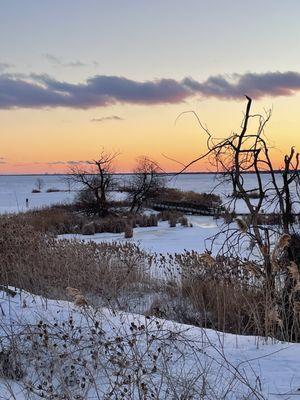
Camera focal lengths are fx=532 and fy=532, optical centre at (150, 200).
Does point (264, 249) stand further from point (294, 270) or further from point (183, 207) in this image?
point (183, 207)

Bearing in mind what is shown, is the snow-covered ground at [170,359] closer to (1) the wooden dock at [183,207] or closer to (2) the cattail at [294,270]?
(2) the cattail at [294,270]

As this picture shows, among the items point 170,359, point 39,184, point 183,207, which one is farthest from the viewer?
point 39,184

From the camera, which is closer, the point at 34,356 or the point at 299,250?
the point at 34,356

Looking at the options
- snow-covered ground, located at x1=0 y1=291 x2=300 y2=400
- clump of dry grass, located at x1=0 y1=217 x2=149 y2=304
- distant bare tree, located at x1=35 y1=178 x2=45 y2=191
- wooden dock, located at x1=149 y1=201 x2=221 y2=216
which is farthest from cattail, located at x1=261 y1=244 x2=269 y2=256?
distant bare tree, located at x1=35 y1=178 x2=45 y2=191

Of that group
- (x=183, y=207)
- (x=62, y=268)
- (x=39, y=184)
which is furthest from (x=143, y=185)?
(x=39, y=184)

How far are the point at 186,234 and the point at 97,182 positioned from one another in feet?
35.5

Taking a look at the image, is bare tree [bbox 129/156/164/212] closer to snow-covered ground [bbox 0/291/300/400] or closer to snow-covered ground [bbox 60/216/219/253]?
snow-covered ground [bbox 60/216/219/253]

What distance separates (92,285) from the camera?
7.86m

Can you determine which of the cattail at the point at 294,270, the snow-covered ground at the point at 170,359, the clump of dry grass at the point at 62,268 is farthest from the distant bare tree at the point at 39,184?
the cattail at the point at 294,270

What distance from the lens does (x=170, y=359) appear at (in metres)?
4.38

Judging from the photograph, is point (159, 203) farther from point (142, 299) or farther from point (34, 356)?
point (34, 356)

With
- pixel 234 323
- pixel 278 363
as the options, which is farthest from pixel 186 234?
pixel 278 363

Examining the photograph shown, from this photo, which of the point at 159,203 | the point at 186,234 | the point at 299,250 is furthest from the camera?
the point at 159,203

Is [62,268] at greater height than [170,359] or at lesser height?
lesser
